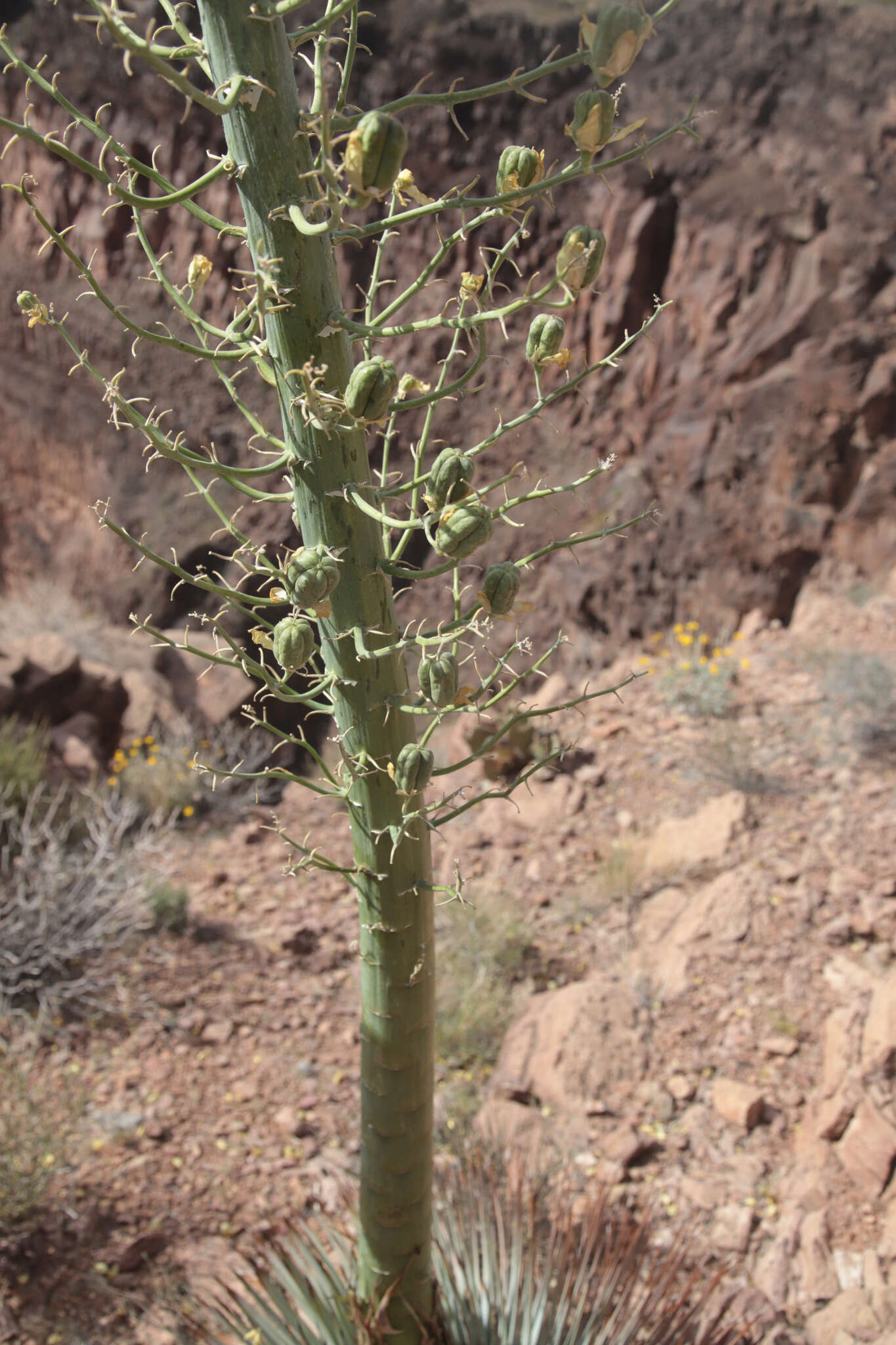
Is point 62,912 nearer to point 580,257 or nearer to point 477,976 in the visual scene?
point 477,976

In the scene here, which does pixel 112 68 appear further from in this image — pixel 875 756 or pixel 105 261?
pixel 875 756

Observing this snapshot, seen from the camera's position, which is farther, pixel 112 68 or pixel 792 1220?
pixel 112 68

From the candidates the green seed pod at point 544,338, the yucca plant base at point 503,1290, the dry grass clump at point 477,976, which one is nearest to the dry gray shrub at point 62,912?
the dry grass clump at point 477,976

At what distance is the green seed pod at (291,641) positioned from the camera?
1.09m

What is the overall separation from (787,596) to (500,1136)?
4.11 metres

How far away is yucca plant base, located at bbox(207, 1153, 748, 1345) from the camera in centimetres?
180

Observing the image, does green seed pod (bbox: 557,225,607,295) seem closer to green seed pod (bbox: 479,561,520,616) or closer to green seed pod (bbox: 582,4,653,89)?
green seed pod (bbox: 582,4,653,89)

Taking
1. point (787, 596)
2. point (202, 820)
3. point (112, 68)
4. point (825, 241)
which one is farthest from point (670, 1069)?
point (112, 68)

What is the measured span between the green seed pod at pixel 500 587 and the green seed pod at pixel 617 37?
496 millimetres

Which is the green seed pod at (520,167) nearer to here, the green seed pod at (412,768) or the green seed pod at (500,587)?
the green seed pod at (500,587)

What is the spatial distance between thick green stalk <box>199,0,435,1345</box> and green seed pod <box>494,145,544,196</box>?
21 cm

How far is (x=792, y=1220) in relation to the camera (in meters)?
2.59

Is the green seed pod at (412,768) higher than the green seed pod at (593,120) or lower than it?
lower

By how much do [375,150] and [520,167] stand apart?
0.70ft
